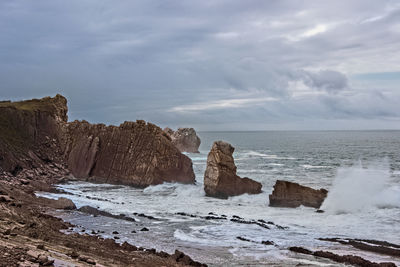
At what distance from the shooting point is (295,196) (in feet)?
103

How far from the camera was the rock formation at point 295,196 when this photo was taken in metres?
31.2

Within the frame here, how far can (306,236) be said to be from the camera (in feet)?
73.3

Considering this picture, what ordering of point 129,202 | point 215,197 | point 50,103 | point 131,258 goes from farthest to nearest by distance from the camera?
point 50,103 → point 215,197 → point 129,202 → point 131,258

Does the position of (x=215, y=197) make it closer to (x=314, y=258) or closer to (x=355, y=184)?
(x=355, y=184)

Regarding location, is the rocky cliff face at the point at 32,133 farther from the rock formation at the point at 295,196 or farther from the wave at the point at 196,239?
the rock formation at the point at 295,196

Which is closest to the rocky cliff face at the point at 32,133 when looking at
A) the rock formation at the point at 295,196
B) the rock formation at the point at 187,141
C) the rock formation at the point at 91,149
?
the rock formation at the point at 91,149

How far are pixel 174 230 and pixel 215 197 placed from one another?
13486 millimetres

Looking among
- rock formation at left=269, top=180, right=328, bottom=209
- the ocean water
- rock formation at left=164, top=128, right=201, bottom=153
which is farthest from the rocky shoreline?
rock formation at left=164, top=128, right=201, bottom=153

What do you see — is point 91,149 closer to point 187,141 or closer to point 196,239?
point 196,239

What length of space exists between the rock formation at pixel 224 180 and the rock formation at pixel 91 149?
7018 millimetres

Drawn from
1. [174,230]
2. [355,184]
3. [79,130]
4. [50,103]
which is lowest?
[174,230]

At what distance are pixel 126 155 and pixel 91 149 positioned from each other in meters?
4.97

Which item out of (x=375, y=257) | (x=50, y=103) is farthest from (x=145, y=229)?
(x=50, y=103)

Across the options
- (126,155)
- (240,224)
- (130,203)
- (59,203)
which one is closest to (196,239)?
(240,224)
